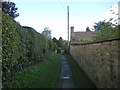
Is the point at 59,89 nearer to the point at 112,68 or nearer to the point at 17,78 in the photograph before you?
the point at 17,78

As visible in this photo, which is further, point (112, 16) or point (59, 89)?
point (59, 89)

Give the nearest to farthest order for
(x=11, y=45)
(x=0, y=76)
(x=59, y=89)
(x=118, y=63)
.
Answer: (x=118, y=63), (x=0, y=76), (x=11, y=45), (x=59, y=89)

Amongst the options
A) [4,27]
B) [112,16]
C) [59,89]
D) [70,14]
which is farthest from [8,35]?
[70,14]

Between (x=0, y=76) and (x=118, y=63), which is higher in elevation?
(x=118, y=63)

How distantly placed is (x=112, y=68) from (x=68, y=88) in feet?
7.36

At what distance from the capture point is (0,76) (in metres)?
3.73

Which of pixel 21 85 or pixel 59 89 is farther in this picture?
pixel 59 89

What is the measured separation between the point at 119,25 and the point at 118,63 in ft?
5.89

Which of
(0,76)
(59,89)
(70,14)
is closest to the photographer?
(0,76)

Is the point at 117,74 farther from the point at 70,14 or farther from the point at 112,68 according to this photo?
the point at 70,14

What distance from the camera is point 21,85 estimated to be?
184 inches

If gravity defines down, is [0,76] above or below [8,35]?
below

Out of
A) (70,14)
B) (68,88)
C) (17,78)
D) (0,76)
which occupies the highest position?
(70,14)

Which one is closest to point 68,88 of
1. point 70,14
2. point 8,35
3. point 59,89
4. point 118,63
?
point 59,89
